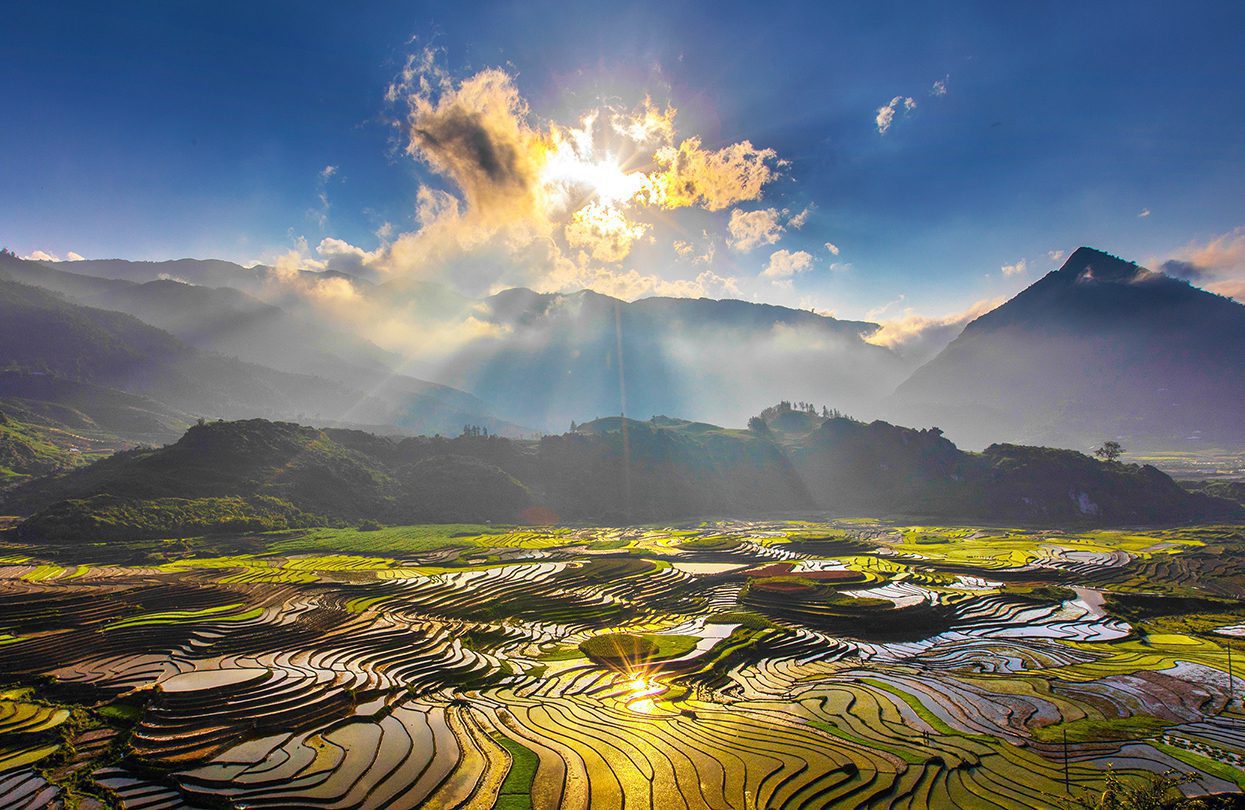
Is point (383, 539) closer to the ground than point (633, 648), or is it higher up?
higher up

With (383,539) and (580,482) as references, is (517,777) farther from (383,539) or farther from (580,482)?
(580,482)

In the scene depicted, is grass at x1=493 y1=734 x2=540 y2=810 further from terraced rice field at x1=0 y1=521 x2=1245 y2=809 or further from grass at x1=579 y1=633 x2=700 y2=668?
grass at x1=579 y1=633 x2=700 y2=668

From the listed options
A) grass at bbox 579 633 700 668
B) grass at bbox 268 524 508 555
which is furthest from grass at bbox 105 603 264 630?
grass at bbox 268 524 508 555

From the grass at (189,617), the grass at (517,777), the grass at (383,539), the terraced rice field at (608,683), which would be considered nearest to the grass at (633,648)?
the terraced rice field at (608,683)

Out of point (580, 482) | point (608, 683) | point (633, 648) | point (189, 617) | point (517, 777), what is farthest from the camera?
point (580, 482)

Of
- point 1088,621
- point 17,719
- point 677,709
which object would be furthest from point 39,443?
point 1088,621

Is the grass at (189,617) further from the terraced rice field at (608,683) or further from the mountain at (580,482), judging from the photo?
the mountain at (580,482)

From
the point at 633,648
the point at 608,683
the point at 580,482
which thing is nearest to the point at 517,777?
the point at 608,683
